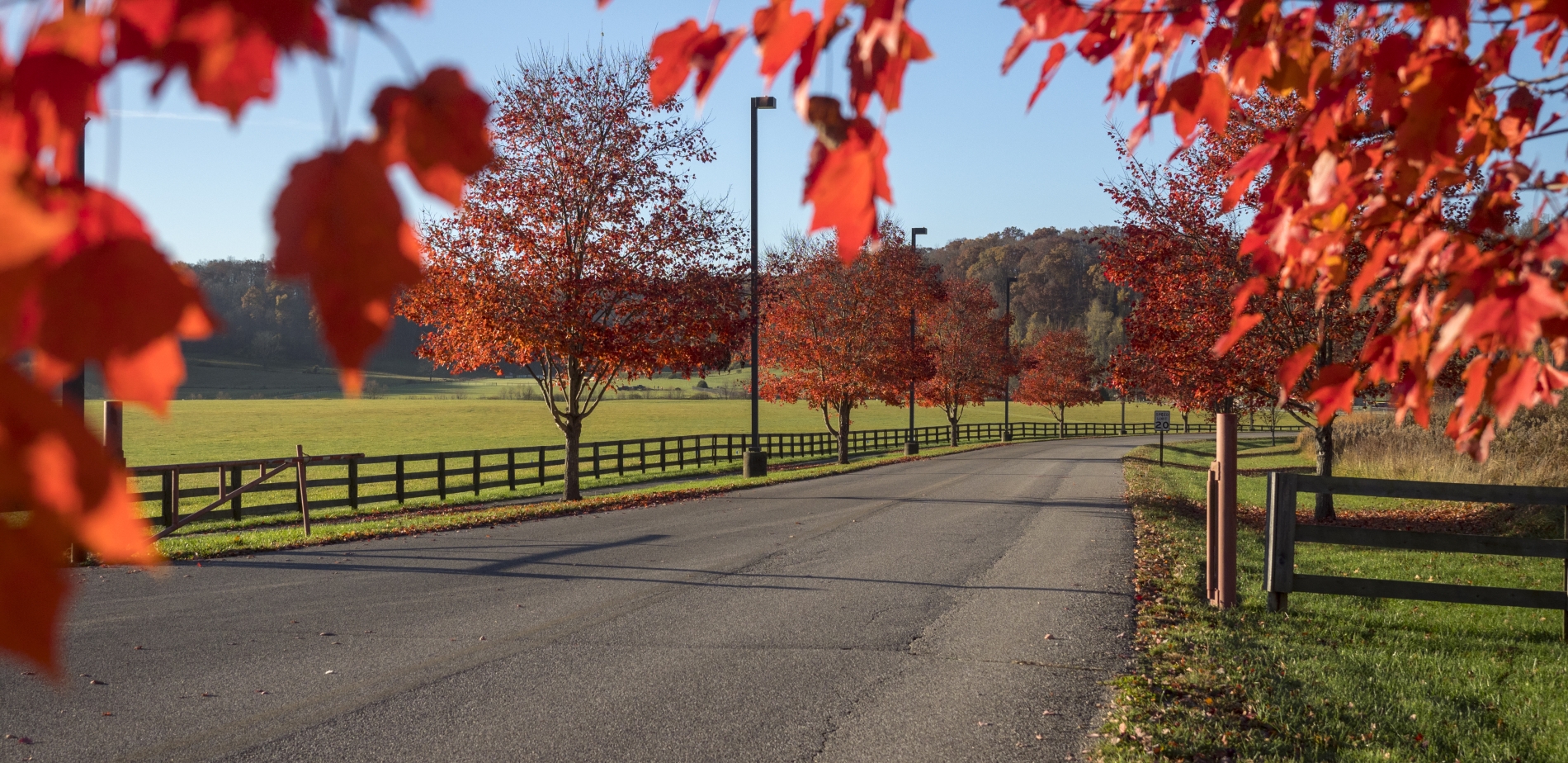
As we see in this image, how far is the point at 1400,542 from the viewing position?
7.30m

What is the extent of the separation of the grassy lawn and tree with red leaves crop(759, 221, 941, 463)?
71.9 feet

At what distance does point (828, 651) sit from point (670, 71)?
17.7ft

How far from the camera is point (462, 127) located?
899 mm

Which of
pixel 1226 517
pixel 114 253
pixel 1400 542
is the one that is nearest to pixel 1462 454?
pixel 1400 542

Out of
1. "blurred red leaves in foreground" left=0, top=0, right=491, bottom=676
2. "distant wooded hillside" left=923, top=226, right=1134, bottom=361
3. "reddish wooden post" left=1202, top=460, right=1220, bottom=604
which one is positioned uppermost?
"distant wooded hillside" left=923, top=226, right=1134, bottom=361

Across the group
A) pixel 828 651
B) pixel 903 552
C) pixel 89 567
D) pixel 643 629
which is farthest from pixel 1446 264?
pixel 89 567

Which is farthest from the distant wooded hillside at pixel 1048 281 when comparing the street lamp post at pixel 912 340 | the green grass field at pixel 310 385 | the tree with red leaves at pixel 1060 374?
the street lamp post at pixel 912 340

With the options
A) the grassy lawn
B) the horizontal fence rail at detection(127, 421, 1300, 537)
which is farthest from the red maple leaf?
the grassy lawn

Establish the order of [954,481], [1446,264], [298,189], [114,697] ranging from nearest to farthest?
[298,189], [1446,264], [114,697], [954,481]

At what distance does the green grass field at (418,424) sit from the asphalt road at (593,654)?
30.8 m

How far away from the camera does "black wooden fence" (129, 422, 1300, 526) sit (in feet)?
54.3

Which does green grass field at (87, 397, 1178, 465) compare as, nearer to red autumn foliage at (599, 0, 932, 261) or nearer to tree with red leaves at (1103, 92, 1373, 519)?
tree with red leaves at (1103, 92, 1373, 519)

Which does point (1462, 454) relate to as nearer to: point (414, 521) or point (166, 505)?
point (414, 521)

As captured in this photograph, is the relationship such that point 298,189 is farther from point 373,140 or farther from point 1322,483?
point 1322,483
